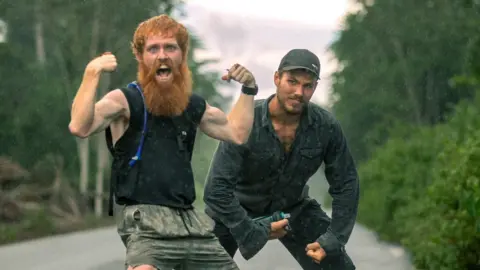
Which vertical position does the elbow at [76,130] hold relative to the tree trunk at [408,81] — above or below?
above

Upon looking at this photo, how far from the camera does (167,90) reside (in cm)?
500

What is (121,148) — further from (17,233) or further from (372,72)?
(372,72)

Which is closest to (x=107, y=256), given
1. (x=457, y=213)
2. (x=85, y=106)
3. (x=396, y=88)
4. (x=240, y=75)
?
(x=457, y=213)

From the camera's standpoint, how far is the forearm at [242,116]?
5337mm

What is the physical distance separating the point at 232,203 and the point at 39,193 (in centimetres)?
3104

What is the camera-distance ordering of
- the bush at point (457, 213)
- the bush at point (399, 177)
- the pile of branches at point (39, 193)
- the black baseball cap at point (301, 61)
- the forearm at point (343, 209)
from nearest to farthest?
the black baseball cap at point (301, 61), the forearm at point (343, 209), the bush at point (457, 213), the bush at point (399, 177), the pile of branches at point (39, 193)

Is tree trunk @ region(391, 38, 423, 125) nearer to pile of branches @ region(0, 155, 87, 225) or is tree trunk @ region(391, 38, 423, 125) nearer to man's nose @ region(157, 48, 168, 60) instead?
pile of branches @ region(0, 155, 87, 225)

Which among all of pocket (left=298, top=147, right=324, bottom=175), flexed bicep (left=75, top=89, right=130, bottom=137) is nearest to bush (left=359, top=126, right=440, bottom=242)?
pocket (left=298, top=147, right=324, bottom=175)

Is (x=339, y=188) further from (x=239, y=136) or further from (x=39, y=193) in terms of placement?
(x=39, y=193)

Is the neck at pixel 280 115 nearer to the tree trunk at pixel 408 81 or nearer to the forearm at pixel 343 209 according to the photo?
the forearm at pixel 343 209

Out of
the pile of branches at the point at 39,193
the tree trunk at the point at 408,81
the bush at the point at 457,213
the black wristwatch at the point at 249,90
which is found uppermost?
the black wristwatch at the point at 249,90

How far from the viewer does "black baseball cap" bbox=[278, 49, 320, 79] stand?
6156mm

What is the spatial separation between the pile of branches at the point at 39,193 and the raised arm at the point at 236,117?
2399cm

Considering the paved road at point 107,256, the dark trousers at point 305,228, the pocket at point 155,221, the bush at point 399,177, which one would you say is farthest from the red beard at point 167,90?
the bush at point 399,177
